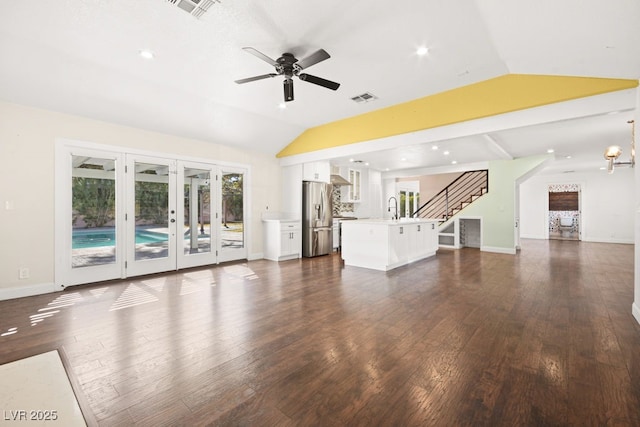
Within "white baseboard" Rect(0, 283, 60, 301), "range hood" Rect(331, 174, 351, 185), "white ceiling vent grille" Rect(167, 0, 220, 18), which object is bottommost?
"white baseboard" Rect(0, 283, 60, 301)

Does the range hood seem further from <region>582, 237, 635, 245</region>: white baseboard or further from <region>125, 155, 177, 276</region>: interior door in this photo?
<region>582, 237, 635, 245</region>: white baseboard

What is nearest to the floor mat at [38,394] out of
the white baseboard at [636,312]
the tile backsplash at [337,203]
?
the white baseboard at [636,312]

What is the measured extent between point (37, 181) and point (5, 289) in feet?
4.91

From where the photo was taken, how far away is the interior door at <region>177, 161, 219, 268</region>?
5490mm

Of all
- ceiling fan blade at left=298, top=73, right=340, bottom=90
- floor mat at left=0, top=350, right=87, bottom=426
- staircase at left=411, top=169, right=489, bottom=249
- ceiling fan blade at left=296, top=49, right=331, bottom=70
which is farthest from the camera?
staircase at left=411, top=169, right=489, bottom=249

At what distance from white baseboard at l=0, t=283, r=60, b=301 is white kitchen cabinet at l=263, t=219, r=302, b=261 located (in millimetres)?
3780

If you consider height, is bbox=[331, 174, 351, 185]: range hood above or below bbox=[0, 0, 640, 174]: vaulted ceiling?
below

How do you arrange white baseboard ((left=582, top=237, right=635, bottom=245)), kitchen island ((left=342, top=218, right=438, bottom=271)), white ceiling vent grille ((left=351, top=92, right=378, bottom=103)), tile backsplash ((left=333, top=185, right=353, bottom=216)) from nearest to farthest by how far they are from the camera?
1. white ceiling vent grille ((left=351, top=92, right=378, bottom=103))
2. kitchen island ((left=342, top=218, right=438, bottom=271))
3. tile backsplash ((left=333, top=185, right=353, bottom=216))
4. white baseboard ((left=582, top=237, right=635, bottom=245))

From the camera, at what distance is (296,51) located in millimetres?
3275

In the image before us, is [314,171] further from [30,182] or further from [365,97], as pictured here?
[30,182]

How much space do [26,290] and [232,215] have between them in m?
3.38

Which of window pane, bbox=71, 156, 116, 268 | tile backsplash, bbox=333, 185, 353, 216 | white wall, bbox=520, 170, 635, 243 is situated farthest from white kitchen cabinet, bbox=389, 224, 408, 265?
white wall, bbox=520, 170, 635, 243

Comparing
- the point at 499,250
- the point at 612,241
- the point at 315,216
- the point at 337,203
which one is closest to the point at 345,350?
the point at 315,216

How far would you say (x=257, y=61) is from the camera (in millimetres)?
3480
